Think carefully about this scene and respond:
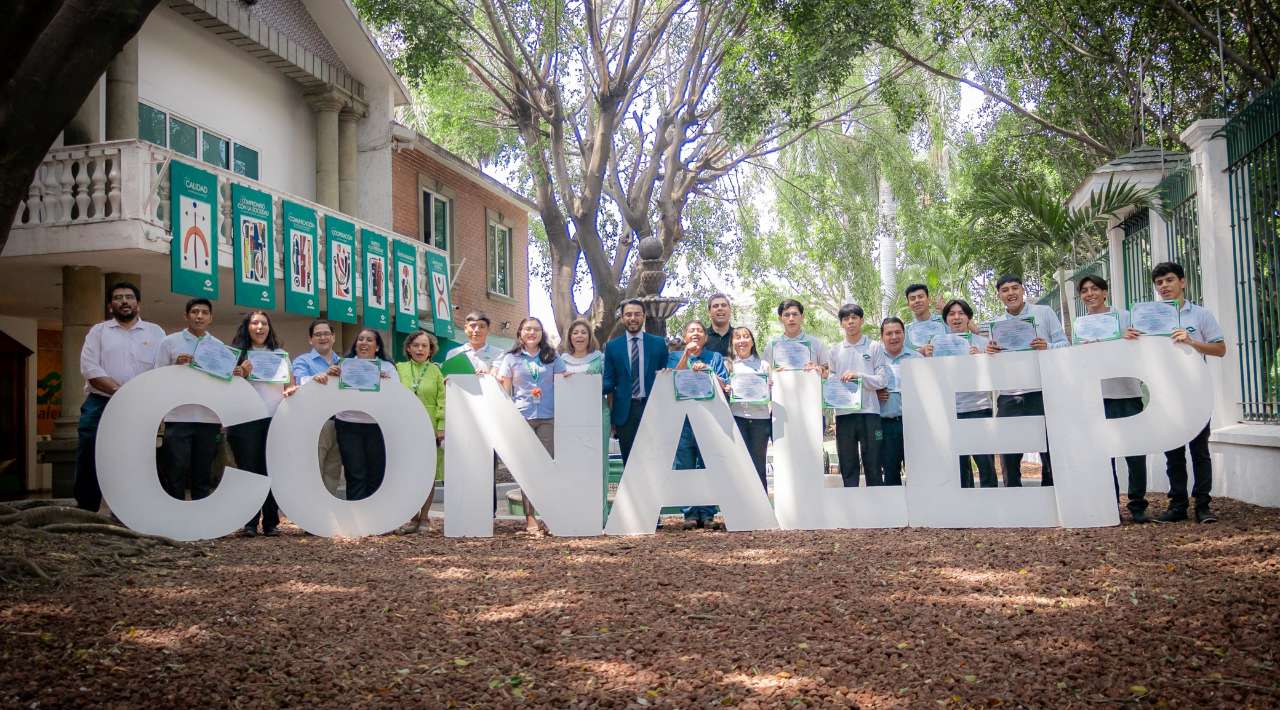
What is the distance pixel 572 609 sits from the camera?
15.1ft

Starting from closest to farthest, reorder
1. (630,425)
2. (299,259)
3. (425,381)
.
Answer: (630,425) → (425,381) → (299,259)

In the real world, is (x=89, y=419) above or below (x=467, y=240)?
below

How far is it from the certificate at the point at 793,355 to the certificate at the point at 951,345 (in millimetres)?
952

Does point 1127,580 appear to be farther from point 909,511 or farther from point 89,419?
point 89,419

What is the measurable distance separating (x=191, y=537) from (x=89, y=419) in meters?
1.20

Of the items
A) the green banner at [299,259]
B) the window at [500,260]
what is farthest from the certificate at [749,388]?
the window at [500,260]

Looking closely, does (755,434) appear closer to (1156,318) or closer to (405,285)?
(1156,318)

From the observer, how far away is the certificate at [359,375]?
7.37 meters

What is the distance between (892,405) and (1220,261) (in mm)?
2773

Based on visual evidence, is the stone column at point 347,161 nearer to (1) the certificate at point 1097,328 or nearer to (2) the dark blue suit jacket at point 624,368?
(2) the dark blue suit jacket at point 624,368

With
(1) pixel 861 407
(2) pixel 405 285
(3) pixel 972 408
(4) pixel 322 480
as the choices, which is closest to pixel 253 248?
(2) pixel 405 285

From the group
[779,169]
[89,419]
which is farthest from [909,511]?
[779,169]

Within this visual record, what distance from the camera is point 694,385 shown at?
7.26 m

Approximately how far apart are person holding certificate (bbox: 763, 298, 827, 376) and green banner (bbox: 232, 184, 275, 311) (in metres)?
7.93
